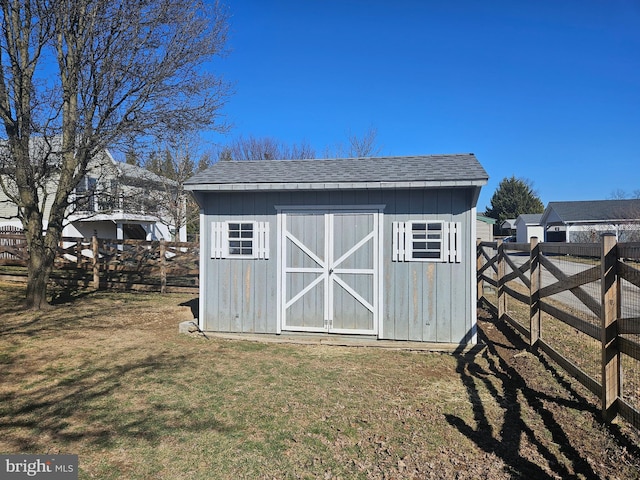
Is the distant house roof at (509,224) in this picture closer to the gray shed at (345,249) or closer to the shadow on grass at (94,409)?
the gray shed at (345,249)

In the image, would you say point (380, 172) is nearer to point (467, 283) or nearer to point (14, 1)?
point (467, 283)

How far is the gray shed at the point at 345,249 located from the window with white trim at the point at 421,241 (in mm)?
16

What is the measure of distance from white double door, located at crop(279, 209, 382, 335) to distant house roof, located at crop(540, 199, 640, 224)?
94.4ft

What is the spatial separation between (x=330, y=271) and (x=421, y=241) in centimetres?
154

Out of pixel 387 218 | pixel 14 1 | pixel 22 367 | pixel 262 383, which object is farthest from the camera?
pixel 14 1

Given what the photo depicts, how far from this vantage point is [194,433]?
3604 mm

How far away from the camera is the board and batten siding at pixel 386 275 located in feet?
21.3

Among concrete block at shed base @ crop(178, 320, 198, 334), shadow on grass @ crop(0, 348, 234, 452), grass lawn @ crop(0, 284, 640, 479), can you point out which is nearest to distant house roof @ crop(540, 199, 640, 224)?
grass lawn @ crop(0, 284, 640, 479)

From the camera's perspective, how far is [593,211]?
32969mm

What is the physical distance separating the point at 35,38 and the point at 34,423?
784cm

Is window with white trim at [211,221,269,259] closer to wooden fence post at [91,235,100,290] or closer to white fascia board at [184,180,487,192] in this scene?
white fascia board at [184,180,487,192]

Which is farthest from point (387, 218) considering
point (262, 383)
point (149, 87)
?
point (149, 87)

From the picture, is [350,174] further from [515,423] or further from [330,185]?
[515,423]

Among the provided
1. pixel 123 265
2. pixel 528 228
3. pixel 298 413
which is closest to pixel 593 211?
pixel 528 228
